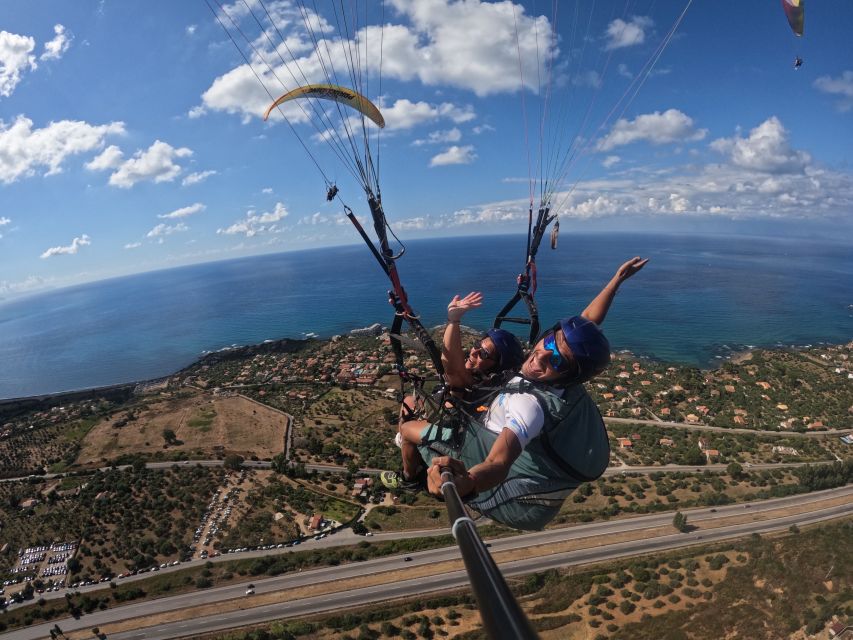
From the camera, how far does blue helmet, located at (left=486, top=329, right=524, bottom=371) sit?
4.21 m

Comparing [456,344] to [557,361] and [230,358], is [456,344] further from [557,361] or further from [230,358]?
[230,358]

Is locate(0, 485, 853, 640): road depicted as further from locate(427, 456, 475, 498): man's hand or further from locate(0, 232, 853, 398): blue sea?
locate(0, 232, 853, 398): blue sea

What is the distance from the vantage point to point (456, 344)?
3656 millimetres

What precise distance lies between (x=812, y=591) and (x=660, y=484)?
10.9m

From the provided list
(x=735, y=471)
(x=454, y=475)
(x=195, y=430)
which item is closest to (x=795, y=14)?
(x=454, y=475)

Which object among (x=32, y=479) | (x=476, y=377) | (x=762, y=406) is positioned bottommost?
(x=762, y=406)

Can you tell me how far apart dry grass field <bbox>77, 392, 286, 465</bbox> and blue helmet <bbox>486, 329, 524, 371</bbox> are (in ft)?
115

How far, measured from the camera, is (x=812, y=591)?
60.4 ft

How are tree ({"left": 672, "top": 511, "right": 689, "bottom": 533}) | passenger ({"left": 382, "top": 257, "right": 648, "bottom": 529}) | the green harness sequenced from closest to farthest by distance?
passenger ({"left": 382, "top": 257, "right": 648, "bottom": 529}) → the green harness → tree ({"left": 672, "top": 511, "right": 689, "bottom": 533})

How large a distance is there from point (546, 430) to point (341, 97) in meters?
7.24

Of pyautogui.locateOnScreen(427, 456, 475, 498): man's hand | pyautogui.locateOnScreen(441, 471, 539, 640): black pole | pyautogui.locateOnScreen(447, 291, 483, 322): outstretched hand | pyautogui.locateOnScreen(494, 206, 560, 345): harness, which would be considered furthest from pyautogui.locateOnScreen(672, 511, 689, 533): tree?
pyautogui.locateOnScreen(441, 471, 539, 640): black pole

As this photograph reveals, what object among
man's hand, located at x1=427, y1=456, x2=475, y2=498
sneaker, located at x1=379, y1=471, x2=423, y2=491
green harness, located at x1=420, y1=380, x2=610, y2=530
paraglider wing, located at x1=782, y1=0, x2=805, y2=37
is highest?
paraglider wing, located at x1=782, y1=0, x2=805, y2=37

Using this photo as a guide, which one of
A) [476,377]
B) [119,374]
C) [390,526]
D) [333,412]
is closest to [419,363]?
[333,412]

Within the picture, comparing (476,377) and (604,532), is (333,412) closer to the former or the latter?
(604,532)
